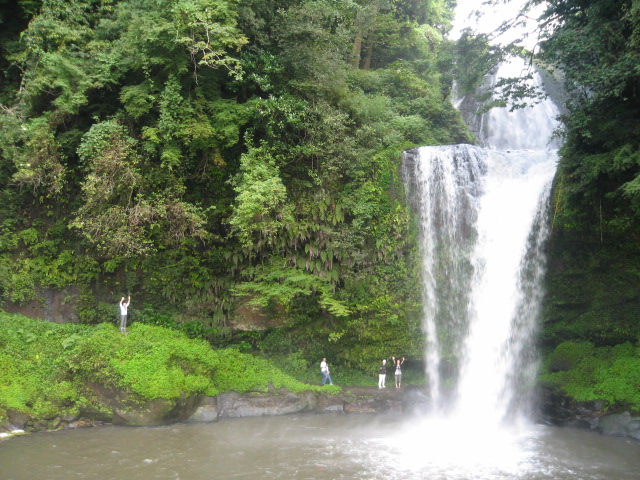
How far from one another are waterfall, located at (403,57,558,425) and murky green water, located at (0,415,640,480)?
1.75 meters

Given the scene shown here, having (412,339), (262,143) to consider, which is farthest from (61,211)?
(412,339)

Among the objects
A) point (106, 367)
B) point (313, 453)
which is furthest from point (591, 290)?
point (106, 367)

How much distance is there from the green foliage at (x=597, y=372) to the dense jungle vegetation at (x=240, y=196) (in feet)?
0.21

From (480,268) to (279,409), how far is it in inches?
284

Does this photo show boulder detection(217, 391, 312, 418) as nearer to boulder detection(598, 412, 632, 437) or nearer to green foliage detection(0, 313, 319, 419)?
green foliage detection(0, 313, 319, 419)

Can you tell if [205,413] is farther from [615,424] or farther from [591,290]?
[591,290]

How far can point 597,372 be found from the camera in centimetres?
1217

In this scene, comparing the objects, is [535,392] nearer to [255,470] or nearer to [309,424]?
[309,424]

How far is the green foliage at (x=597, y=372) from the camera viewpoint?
37.6 ft

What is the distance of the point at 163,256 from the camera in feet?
46.3

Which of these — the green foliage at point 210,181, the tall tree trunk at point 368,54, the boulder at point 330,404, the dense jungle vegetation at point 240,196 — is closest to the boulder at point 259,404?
the boulder at point 330,404

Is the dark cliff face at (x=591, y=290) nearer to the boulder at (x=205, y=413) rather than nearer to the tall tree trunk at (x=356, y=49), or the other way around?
the boulder at (x=205, y=413)

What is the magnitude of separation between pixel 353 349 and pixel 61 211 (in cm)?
1040

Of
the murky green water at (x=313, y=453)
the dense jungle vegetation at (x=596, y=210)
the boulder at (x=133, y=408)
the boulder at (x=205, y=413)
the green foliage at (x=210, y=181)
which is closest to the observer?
the murky green water at (x=313, y=453)
